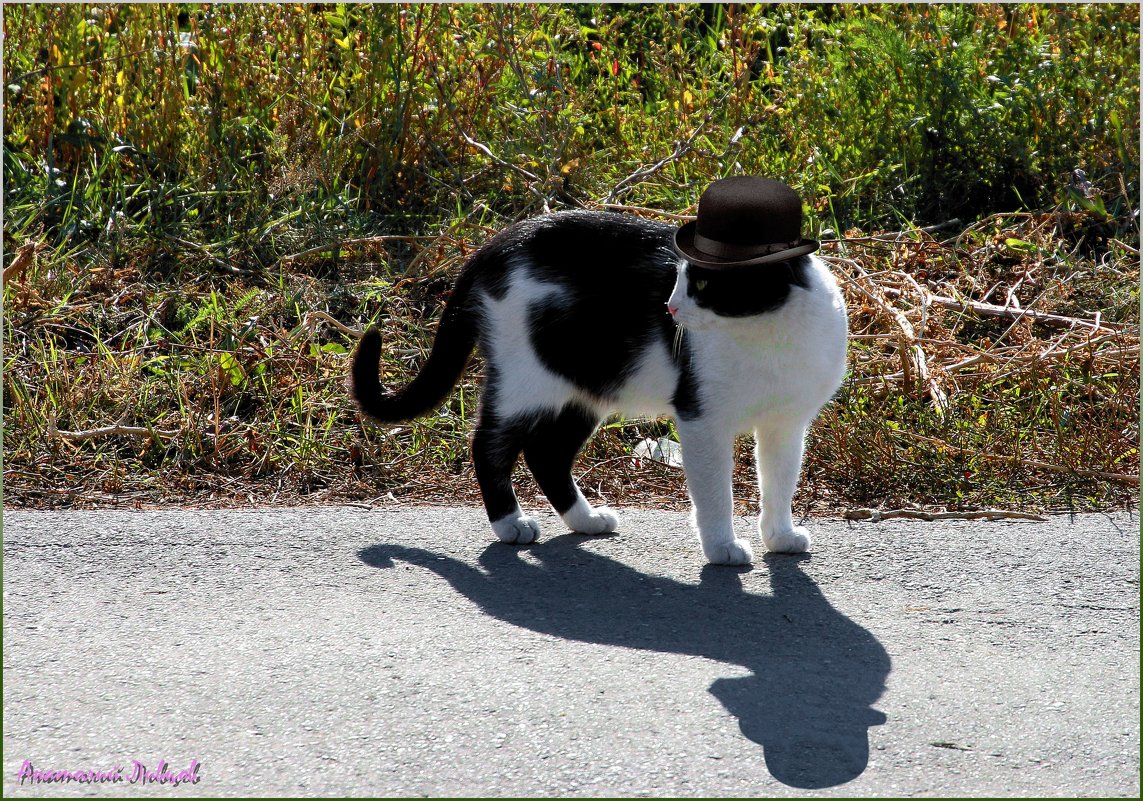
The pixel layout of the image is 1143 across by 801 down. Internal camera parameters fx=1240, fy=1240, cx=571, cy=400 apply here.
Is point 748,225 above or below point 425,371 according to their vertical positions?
above

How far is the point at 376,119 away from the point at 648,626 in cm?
381

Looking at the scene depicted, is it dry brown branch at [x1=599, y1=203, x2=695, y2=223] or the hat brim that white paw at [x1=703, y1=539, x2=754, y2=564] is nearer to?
the hat brim

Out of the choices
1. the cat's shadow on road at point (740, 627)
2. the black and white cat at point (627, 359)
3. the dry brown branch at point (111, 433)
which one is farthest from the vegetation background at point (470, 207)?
the cat's shadow on road at point (740, 627)

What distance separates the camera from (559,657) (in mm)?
2914

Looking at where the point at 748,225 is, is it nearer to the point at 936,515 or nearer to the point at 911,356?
the point at 936,515

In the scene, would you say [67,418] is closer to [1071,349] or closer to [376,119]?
[376,119]

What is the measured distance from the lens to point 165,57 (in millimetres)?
6312

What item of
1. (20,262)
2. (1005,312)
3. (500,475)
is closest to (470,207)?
(20,262)

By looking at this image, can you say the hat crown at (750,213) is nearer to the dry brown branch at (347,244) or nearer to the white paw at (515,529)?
the white paw at (515,529)

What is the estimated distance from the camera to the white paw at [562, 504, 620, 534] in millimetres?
3812

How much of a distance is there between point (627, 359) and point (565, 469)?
0.45 metres

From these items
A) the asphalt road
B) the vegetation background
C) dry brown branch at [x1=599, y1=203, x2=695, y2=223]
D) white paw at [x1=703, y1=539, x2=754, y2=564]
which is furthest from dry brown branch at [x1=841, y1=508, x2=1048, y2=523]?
dry brown branch at [x1=599, y1=203, x2=695, y2=223]

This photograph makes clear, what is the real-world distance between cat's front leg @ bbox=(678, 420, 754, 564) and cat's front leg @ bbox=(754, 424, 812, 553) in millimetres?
127

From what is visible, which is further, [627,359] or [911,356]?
[911,356]
